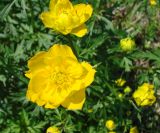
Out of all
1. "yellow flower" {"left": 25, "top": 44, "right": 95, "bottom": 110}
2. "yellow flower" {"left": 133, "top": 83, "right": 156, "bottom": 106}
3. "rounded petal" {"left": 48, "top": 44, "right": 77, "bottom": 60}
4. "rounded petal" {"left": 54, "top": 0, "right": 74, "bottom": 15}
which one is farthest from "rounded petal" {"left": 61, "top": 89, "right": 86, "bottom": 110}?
"yellow flower" {"left": 133, "top": 83, "right": 156, "bottom": 106}

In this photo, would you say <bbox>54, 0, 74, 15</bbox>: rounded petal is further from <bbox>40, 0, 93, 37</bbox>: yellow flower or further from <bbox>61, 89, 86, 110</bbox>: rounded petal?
<bbox>61, 89, 86, 110</bbox>: rounded petal

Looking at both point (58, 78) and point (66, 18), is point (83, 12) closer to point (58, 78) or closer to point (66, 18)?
point (66, 18)

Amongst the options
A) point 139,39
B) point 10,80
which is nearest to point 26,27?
point 10,80

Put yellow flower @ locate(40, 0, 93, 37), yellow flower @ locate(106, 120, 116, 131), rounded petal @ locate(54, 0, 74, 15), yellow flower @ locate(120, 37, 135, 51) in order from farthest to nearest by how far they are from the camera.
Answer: yellow flower @ locate(106, 120, 116, 131) < yellow flower @ locate(120, 37, 135, 51) < rounded petal @ locate(54, 0, 74, 15) < yellow flower @ locate(40, 0, 93, 37)

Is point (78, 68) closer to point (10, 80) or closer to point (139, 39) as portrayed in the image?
point (10, 80)

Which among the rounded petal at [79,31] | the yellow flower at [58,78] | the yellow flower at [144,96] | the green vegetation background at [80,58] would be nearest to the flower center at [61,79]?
the yellow flower at [58,78]

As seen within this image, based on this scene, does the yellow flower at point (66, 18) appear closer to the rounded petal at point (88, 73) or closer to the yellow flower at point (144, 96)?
the rounded petal at point (88, 73)
